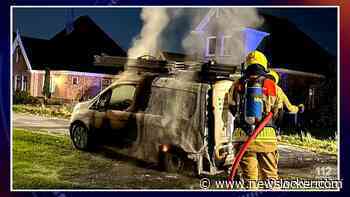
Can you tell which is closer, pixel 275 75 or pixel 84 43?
Result: pixel 275 75

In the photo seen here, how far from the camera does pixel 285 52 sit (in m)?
5.75

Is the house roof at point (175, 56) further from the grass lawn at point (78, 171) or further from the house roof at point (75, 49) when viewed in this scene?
the grass lawn at point (78, 171)

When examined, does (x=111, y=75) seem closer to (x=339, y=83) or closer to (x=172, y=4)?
(x=172, y=4)

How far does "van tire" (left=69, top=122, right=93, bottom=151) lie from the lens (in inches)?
232

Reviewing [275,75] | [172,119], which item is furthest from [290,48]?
[172,119]

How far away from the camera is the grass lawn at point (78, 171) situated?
19.0 feet

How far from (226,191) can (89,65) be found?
169 cm

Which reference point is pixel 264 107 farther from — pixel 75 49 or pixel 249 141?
pixel 75 49

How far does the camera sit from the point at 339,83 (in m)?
5.73

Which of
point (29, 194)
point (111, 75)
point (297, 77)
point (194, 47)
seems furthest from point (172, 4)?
point (29, 194)

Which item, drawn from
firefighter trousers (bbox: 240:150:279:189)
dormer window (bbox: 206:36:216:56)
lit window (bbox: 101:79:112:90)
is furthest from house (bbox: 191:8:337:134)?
lit window (bbox: 101:79:112:90)

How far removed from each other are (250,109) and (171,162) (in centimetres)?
86

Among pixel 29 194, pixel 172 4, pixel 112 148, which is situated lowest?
pixel 29 194

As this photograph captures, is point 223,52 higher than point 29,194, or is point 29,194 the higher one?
point 223,52
